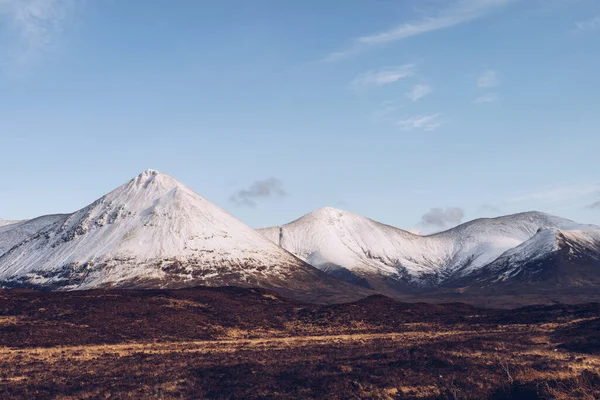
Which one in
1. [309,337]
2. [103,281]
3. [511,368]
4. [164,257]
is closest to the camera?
[511,368]

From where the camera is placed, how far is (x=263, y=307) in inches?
3959

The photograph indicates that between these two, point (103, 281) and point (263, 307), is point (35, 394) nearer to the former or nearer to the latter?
point (263, 307)

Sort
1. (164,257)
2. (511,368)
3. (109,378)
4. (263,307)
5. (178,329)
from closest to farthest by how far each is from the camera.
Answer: (511,368)
(109,378)
(178,329)
(263,307)
(164,257)

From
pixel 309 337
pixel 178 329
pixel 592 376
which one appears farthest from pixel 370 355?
pixel 178 329

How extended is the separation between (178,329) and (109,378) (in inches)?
1367

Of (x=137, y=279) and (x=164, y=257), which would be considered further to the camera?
(x=164, y=257)

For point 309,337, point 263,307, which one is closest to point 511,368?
point 309,337

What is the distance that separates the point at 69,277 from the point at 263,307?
98.7 meters

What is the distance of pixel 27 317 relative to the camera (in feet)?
272

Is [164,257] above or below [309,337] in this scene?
above

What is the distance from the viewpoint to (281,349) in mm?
60844

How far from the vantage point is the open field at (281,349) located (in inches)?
1513

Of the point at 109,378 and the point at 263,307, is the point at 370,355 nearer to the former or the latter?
the point at 109,378

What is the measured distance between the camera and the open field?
38438mm
